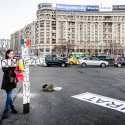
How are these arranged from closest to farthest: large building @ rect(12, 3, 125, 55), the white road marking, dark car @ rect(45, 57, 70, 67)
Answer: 1. the white road marking
2. dark car @ rect(45, 57, 70, 67)
3. large building @ rect(12, 3, 125, 55)

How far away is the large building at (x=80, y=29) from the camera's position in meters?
168

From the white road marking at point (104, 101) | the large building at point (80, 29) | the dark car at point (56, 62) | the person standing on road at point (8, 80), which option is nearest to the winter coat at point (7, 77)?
the person standing on road at point (8, 80)

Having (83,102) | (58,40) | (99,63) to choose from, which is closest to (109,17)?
(58,40)

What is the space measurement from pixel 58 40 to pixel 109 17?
123ft

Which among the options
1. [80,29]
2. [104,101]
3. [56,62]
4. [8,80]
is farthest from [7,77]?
[80,29]

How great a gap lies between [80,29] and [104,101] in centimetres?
16620

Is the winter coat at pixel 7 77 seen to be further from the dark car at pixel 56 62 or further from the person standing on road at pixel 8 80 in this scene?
the dark car at pixel 56 62

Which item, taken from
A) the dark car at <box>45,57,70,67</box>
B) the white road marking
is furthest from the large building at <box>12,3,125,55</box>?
the white road marking

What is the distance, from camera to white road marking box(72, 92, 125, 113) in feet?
30.0

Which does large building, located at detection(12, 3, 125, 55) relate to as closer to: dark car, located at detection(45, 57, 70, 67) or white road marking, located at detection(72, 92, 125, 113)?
dark car, located at detection(45, 57, 70, 67)

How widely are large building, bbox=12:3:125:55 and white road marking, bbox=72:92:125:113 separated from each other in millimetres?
150880

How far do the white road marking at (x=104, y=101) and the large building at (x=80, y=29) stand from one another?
15088 centimetres

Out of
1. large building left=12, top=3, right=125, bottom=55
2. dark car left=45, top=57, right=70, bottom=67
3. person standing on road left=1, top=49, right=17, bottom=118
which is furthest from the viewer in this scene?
large building left=12, top=3, right=125, bottom=55

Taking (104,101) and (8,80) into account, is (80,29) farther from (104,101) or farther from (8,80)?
(8,80)
